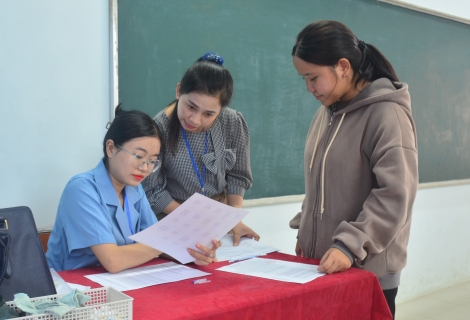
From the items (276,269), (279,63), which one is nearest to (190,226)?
(276,269)

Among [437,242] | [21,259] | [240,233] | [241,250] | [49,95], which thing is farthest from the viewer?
[437,242]

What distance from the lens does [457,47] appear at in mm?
4031

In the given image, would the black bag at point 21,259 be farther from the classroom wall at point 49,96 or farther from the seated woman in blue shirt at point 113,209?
the classroom wall at point 49,96

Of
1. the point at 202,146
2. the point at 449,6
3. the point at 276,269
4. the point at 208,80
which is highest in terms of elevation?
the point at 449,6

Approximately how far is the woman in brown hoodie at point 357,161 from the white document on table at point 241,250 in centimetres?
15

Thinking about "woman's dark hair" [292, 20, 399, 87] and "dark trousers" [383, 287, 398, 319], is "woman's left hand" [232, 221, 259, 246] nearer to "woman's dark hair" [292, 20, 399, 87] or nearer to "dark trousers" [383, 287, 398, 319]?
"dark trousers" [383, 287, 398, 319]

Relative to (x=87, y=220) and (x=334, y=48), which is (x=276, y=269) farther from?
(x=334, y=48)

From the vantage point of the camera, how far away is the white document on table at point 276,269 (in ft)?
4.32

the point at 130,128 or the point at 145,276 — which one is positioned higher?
the point at 130,128

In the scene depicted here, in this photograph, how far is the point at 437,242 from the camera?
4.02m

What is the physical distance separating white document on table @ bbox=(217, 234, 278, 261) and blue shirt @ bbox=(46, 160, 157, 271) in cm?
31

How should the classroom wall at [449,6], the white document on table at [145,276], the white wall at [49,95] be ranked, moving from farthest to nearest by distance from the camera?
the classroom wall at [449,6]
the white wall at [49,95]
the white document on table at [145,276]

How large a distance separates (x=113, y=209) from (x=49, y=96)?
769 millimetres

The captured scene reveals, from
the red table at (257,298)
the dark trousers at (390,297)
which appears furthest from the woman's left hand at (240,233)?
the dark trousers at (390,297)
